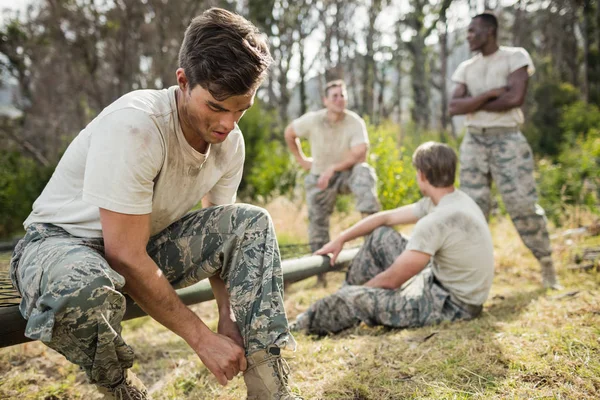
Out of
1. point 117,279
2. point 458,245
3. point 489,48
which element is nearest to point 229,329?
point 117,279

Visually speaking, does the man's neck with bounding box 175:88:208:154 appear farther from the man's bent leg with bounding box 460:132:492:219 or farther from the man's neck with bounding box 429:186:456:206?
the man's bent leg with bounding box 460:132:492:219

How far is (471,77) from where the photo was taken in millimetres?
4602

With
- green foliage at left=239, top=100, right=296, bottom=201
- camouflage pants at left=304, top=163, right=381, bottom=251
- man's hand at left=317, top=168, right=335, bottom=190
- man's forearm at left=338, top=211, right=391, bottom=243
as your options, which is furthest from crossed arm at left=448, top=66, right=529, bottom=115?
green foliage at left=239, top=100, right=296, bottom=201

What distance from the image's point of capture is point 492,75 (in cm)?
449

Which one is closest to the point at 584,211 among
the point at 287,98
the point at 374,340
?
the point at 374,340

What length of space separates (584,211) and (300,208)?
13.5 feet

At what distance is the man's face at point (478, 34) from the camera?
4417 millimetres

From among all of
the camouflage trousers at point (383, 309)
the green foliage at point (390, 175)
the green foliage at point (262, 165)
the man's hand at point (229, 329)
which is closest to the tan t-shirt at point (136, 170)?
the man's hand at point (229, 329)

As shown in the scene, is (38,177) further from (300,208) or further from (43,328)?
(43,328)

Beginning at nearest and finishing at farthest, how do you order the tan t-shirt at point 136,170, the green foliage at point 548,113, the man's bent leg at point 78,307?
the man's bent leg at point 78,307 → the tan t-shirt at point 136,170 → the green foliage at point 548,113

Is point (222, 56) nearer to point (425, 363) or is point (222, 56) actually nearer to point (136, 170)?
point (136, 170)

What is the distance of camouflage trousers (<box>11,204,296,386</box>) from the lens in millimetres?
1560

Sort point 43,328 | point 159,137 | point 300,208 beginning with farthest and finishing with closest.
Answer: point 300,208, point 159,137, point 43,328

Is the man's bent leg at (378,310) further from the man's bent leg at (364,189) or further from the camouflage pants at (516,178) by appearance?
the man's bent leg at (364,189)
